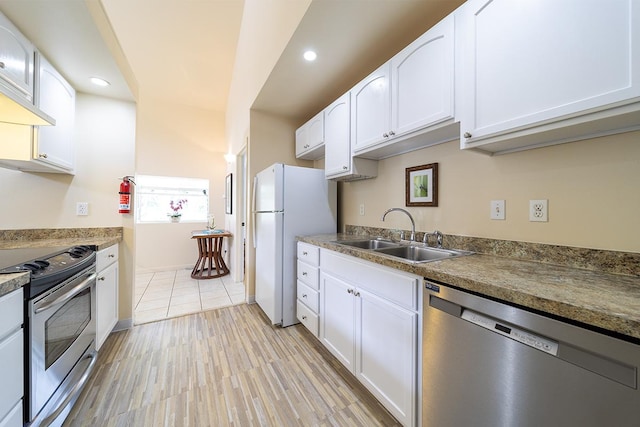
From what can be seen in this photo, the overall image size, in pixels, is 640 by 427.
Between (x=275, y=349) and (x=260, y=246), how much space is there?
1.07m

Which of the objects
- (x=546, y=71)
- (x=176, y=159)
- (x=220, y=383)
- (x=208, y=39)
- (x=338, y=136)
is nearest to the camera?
(x=546, y=71)

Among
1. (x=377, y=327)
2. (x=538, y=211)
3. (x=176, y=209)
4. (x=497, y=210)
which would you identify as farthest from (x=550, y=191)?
(x=176, y=209)

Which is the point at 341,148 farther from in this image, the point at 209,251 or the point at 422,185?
the point at 209,251

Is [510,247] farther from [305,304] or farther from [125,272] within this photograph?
[125,272]

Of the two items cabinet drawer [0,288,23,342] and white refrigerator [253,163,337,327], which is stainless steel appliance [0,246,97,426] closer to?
cabinet drawer [0,288,23,342]

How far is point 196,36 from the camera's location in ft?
11.9

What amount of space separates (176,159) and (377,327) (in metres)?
4.79

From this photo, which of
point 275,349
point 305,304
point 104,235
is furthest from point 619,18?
point 104,235

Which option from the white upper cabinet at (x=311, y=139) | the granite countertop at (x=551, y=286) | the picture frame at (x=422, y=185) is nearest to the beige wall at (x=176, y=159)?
the white upper cabinet at (x=311, y=139)

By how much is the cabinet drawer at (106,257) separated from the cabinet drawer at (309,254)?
5.14 ft

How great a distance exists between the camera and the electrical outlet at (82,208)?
2.18 metres

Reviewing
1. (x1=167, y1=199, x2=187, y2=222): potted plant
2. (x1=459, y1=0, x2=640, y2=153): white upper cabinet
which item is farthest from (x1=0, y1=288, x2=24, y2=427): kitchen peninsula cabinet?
(x1=167, y1=199, x2=187, y2=222): potted plant

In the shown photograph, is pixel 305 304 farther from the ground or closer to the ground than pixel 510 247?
closer to the ground

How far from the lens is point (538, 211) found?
1211 mm
